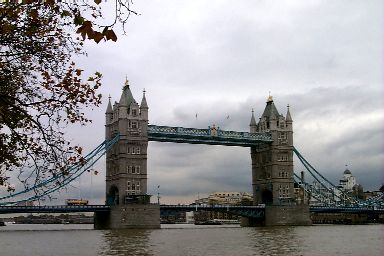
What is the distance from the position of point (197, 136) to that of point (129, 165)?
448 inches

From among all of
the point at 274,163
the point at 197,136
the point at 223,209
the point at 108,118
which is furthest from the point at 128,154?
the point at 274,163

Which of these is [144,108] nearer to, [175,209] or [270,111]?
[175,209]

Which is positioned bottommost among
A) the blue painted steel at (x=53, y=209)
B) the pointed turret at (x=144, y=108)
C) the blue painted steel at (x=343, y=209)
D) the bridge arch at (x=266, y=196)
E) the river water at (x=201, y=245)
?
the river water at (x=201, y=245)

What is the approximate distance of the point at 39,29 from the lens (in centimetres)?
1110

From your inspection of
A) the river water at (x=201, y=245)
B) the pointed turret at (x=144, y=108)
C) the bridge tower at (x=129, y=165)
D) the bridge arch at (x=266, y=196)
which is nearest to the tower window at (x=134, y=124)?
the bridge tower at (x=129, y=165)

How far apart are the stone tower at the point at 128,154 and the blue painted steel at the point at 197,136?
211 centimetres

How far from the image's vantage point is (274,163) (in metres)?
90.7

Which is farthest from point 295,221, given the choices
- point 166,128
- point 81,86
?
point 81,86

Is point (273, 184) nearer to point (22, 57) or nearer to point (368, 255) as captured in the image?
point (368, 255)

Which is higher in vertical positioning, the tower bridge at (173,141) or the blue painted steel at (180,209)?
the tower bridge at (173,141)

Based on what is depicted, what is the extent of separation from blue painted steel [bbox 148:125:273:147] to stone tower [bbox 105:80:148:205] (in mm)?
2109

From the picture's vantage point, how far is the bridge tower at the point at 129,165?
73.8 metres

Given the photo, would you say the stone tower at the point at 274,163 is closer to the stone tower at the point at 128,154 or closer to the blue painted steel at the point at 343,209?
the blue painted steel at the point at 343,209

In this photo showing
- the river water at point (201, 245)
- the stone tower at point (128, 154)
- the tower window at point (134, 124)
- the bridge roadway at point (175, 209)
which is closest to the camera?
the river water at point (201, 245)
